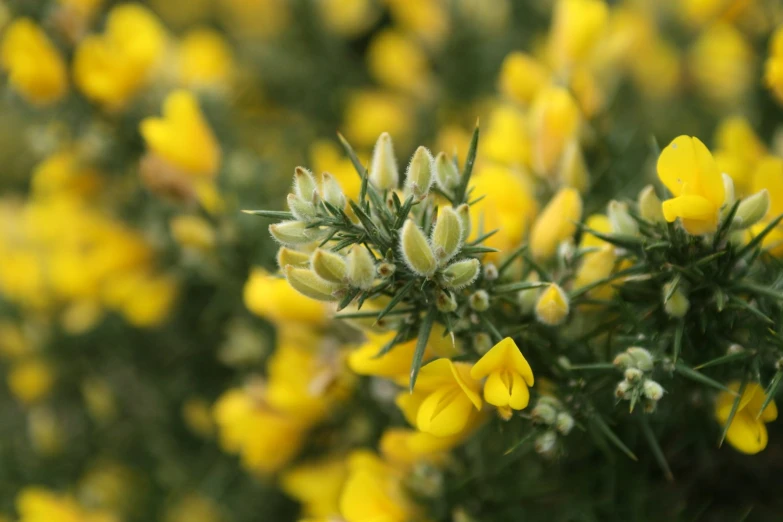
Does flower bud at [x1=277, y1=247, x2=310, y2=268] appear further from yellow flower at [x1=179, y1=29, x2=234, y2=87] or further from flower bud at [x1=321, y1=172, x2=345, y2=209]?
yellow flower at [x1=179, y1=29, x2=234, y2=87]

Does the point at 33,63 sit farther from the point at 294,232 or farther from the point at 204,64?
the point at 294,232

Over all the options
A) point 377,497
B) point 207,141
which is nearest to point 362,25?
point 207,141

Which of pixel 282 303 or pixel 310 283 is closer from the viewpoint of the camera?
pixel 310 283

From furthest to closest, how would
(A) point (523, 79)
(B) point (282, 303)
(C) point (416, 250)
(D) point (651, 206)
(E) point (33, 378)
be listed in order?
(E) point (33, 378) → (A) point (523, 79) → (B) point (282, 303) → (D) point (651, 206) → (C) point (416, 250)

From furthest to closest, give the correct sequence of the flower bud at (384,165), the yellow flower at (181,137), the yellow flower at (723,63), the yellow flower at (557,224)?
1. the yellow flower at (723,63)
2. the yellow flower at (181,137)
3. the yellow flower at (557,224)
4. the flower bud at (384,165)

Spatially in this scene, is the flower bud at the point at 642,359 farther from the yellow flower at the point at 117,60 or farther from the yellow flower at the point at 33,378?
the yellow flower at the point at 33,378

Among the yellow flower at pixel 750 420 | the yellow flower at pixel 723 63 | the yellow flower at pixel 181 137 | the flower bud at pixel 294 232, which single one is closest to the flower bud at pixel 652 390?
the yellow flower at pixel 750 420

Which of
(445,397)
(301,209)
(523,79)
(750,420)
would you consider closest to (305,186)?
(301,209)
